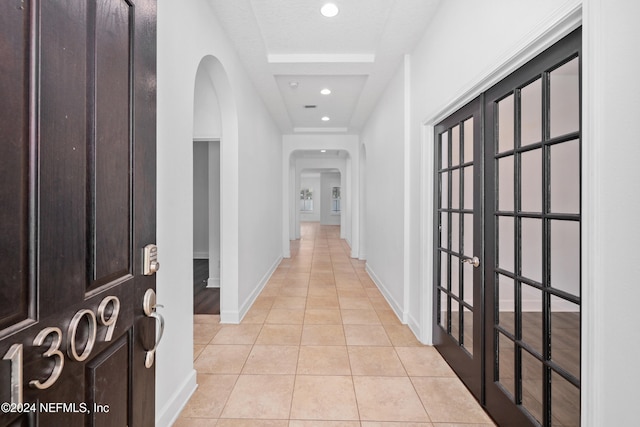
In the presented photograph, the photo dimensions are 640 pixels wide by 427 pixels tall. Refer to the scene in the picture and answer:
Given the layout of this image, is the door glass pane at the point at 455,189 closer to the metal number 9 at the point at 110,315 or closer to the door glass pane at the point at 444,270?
the door glass pane at the point at 444,270

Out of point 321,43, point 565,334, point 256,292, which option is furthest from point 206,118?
point 565,334

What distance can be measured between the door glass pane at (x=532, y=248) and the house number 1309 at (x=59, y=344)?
68.6 inches

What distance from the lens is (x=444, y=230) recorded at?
2.54 m

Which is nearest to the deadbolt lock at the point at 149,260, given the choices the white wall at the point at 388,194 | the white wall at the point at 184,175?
the white wall at the point at 184,175

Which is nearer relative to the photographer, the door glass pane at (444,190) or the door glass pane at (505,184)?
the door glass pane at (505,184)

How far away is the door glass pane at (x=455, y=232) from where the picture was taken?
7.51ft

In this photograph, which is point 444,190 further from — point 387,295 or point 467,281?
point 387,295

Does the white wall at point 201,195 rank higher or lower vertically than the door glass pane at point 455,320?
higher

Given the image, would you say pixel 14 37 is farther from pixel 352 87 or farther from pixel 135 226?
pixel 352 87

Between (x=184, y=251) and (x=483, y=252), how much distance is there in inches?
74.0

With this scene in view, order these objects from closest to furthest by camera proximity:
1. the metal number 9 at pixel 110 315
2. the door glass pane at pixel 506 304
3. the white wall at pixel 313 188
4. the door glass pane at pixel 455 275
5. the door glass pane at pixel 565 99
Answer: the metal number 9 at pixel 110 315, the door glass pane at pixel 565 99, the door glass pane at pixel 506 304, the door glass pane at pixel 455 275, the white wall at pixel 313 188

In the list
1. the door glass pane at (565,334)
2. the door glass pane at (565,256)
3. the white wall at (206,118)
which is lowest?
the door glass pane at (565,334)

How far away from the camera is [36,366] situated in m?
0.63

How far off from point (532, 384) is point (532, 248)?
2.22ft
